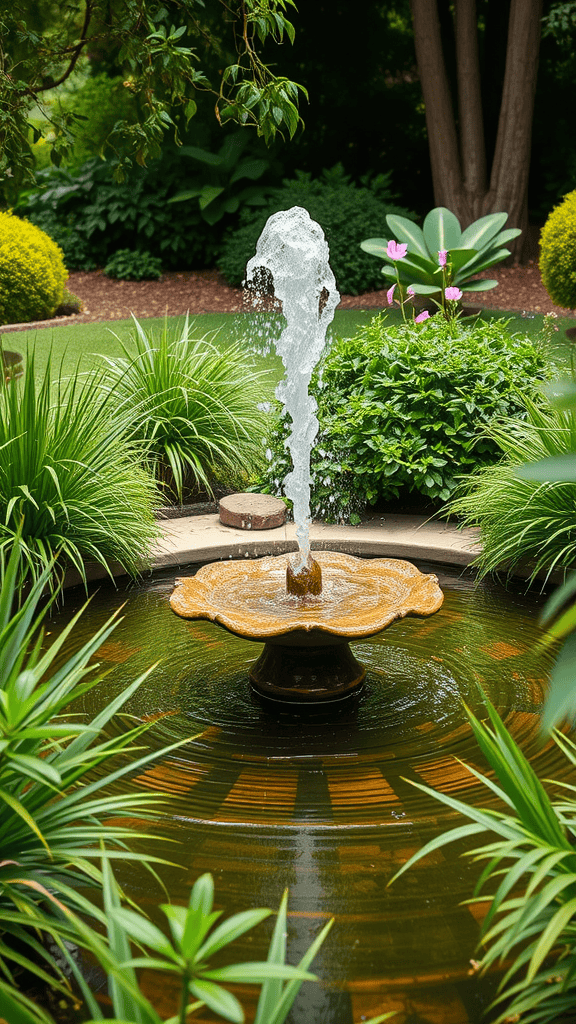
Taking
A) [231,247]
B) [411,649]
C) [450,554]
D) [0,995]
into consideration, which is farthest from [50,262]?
[0,995]

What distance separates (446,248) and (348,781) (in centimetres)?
892

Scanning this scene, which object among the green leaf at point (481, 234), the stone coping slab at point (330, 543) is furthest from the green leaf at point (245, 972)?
the green leaf at point (481, 234)

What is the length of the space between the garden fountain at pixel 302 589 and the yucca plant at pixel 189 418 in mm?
1619

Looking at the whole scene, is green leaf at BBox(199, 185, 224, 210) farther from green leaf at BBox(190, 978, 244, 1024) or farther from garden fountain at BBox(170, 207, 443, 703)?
green leaf at BBox(190, 978, 244, 1024)

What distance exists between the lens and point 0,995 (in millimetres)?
1707

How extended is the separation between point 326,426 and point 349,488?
1.32 feet

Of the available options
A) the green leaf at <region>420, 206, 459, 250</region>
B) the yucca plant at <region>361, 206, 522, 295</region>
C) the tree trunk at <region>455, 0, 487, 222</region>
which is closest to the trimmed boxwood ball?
A: the yucca plant at <region>361, 206, 522, 295</region>

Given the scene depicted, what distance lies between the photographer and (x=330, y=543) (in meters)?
5.79

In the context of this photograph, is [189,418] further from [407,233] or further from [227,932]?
[407,233]

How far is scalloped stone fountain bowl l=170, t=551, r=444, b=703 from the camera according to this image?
12.4 feet

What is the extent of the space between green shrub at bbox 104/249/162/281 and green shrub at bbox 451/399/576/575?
1092 centimetres

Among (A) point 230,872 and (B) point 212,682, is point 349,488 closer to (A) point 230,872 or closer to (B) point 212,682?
(B) point 212,682

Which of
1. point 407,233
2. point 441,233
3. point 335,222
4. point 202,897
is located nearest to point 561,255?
point 441,233

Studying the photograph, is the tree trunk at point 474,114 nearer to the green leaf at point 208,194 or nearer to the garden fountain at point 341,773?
the green leaf at point 208,194
